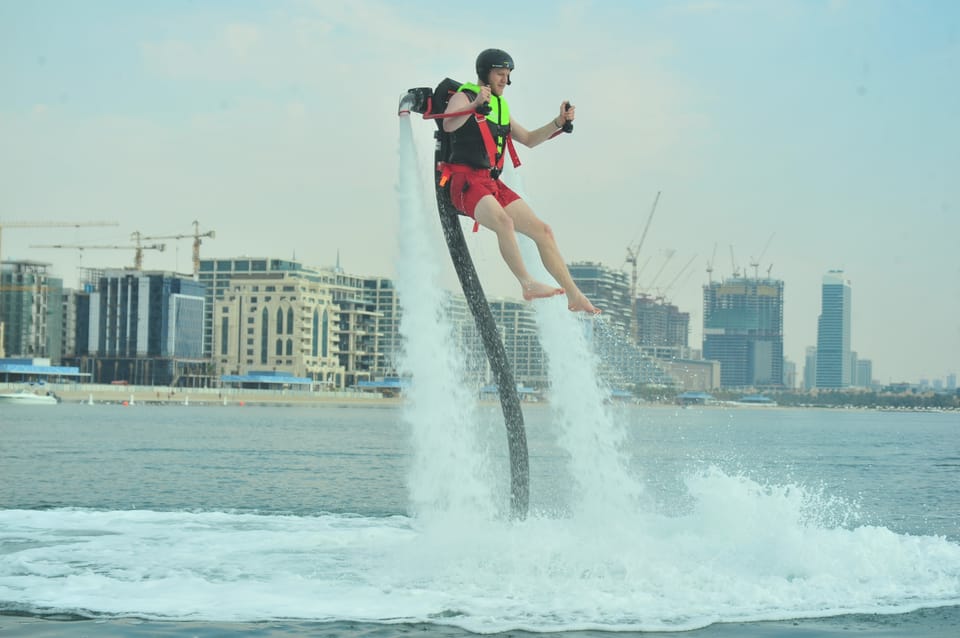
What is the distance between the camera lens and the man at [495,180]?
1293 centimetres

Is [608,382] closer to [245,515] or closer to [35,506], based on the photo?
[245,515]

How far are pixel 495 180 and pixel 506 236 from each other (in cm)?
88

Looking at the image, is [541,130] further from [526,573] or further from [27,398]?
[27,398]

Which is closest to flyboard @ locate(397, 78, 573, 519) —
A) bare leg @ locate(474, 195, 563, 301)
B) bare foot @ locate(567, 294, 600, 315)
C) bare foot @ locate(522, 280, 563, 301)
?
bare leg @ locate(474, 195, 563, 301)

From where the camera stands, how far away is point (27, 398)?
154000mm

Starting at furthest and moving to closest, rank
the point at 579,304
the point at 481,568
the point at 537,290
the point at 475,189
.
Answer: the point at 481,568 < the point at 475,189 < the point at 579,304 < the point at 537,290

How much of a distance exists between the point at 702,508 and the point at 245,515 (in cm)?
934

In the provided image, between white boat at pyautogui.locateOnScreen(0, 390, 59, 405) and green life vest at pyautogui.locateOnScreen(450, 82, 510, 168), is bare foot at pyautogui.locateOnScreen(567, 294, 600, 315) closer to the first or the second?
green life vest at pyautogui.locateOnScreen(450, 82, 510, 168)

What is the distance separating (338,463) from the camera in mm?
47844

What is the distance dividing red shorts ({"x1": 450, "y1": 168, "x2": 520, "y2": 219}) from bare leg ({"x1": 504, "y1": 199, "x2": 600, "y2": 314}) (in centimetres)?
18

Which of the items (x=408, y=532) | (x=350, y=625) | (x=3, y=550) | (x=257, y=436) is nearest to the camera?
(x=350, y=625)

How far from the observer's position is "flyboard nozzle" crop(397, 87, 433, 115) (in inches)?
532

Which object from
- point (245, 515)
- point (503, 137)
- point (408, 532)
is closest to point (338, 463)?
point (245, 515)

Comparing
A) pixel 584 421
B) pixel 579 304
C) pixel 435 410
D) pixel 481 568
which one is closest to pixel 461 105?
pixel 579 304
